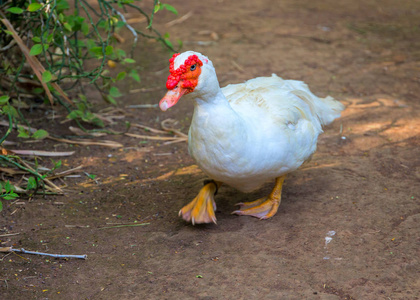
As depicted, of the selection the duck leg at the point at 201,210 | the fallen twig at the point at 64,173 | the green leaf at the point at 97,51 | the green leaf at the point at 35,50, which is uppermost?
the green leaf at the point at 35,50

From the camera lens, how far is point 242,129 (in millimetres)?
2883

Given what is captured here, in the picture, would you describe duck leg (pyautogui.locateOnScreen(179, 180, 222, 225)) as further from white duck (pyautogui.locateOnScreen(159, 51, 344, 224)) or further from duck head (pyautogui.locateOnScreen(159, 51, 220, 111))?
duck head (pyautogui.locateOnScreen(159, 51, 220, 111))

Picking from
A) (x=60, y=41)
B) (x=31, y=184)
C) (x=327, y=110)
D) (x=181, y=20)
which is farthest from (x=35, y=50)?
(x=181, y=20)

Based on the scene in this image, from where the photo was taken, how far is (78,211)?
3469 millimetres

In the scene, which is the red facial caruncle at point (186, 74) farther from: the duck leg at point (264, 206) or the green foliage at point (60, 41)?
the duck leg at point (264, 206)

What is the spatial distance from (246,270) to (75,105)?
273 centimetres

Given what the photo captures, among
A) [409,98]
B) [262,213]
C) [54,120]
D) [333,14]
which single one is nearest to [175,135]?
[54,120]

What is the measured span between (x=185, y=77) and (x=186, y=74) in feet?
0.06

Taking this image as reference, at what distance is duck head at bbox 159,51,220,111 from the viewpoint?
264 centimetres

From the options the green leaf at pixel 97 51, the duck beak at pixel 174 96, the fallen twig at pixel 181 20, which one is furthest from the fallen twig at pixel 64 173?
the fallen twig at pixel 181 20

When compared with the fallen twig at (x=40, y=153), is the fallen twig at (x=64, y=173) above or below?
below

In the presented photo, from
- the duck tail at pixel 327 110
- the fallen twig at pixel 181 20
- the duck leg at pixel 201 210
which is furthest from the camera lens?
the fallen twig at pixel 181 20

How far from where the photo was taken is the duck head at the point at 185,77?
264cm

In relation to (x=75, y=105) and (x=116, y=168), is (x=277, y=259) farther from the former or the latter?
(x=75, y=105)
